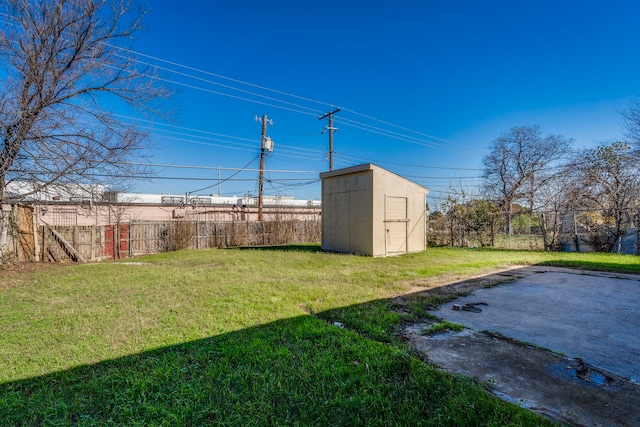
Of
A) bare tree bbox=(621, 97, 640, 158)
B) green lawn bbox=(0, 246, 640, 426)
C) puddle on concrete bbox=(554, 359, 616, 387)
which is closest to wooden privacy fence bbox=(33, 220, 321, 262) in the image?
green lawn bbox=(0, 246, 640, 426)

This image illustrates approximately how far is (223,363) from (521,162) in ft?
83.4

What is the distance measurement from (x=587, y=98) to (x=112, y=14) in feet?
53.6

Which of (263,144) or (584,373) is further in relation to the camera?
(263,144)

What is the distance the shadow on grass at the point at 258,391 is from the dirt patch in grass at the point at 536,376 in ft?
0.72

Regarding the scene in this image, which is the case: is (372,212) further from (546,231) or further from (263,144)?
(263,144)

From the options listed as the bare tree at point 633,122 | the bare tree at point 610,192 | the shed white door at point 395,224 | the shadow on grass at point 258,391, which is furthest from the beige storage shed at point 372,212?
the bare tree at point 633,122

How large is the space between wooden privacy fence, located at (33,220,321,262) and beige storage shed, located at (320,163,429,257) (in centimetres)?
473

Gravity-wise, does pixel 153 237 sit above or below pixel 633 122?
below

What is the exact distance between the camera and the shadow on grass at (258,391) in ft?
5.99

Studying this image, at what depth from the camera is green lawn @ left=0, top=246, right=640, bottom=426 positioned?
1.87m

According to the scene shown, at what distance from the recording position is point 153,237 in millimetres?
13109

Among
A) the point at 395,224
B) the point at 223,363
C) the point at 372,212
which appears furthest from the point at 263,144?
the point at 223,363

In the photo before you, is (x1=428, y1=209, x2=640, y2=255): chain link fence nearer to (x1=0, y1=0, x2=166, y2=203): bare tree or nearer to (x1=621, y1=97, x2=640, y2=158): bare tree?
(x1=621, y1=97, x2=640, y2=158): bare tree

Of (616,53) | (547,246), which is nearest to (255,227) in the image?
(547,246)
